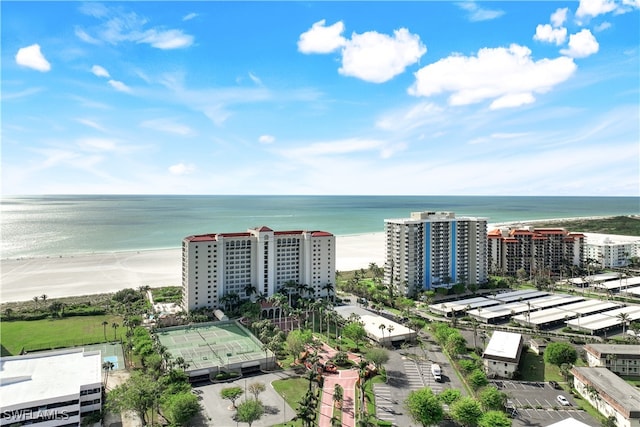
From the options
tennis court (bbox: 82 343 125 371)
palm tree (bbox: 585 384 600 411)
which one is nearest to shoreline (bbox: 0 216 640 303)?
tennis court (bbox: 82 343 125 371)

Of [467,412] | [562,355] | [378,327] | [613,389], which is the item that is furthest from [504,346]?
[467,412]

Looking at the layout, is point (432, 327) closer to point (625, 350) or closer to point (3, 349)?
point (625, 350)

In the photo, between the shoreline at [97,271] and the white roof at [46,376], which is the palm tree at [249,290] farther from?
the white roof at [46,376]

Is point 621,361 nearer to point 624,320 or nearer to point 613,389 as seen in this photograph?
point 613,389

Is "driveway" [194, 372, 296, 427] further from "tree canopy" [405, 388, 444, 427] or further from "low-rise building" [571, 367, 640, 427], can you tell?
"low-rise building" [571, 367, 640, 427]

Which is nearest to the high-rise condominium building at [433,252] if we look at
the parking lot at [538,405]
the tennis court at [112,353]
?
the parking lot at [538,405]
